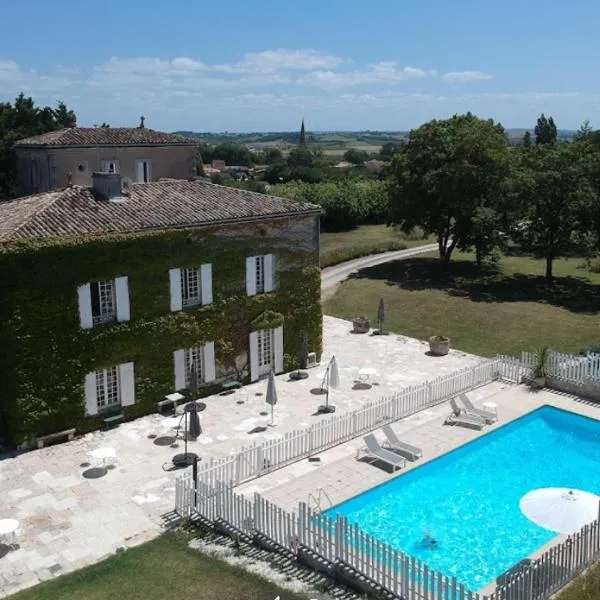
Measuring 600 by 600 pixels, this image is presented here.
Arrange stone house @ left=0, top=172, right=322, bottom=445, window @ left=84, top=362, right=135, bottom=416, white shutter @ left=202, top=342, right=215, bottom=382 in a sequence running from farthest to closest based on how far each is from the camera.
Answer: white shutter @ left=202, top=342, right=215, bottom=382, window @ left=84, top=362, right=135, bottom=416, stone house @ left=0, top=172, right=322, bottom=445

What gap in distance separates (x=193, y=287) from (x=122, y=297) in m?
3.11

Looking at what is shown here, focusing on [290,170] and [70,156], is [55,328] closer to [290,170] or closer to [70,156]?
[70,156]

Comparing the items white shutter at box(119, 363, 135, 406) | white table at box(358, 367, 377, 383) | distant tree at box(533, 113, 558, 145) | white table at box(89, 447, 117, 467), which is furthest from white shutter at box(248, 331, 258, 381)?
distant tree at box(533, 113, 558, 145)

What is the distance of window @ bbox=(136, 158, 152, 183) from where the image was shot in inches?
1415

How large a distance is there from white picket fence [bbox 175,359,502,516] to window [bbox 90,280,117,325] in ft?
20.7

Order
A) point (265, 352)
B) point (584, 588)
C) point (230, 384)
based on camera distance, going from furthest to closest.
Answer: point (265, 352) < point (230, 384) < point (584, 588)

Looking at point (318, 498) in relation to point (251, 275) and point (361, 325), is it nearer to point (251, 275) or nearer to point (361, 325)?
point (251, 275)

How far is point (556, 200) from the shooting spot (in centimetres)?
4341

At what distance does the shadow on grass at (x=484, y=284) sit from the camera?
143 ft

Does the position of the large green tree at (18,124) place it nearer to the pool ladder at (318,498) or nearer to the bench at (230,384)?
the bench at (230,384)

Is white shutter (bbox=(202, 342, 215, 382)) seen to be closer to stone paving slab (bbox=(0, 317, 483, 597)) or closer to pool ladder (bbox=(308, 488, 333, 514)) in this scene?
stone paving slab (bbox=(0, 317, 483, 597))

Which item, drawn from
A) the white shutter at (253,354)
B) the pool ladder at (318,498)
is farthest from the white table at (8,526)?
the white shutter at (253,354)

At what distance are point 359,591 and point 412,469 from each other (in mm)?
6660

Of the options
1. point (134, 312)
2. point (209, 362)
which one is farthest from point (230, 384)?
point (134, 312)
